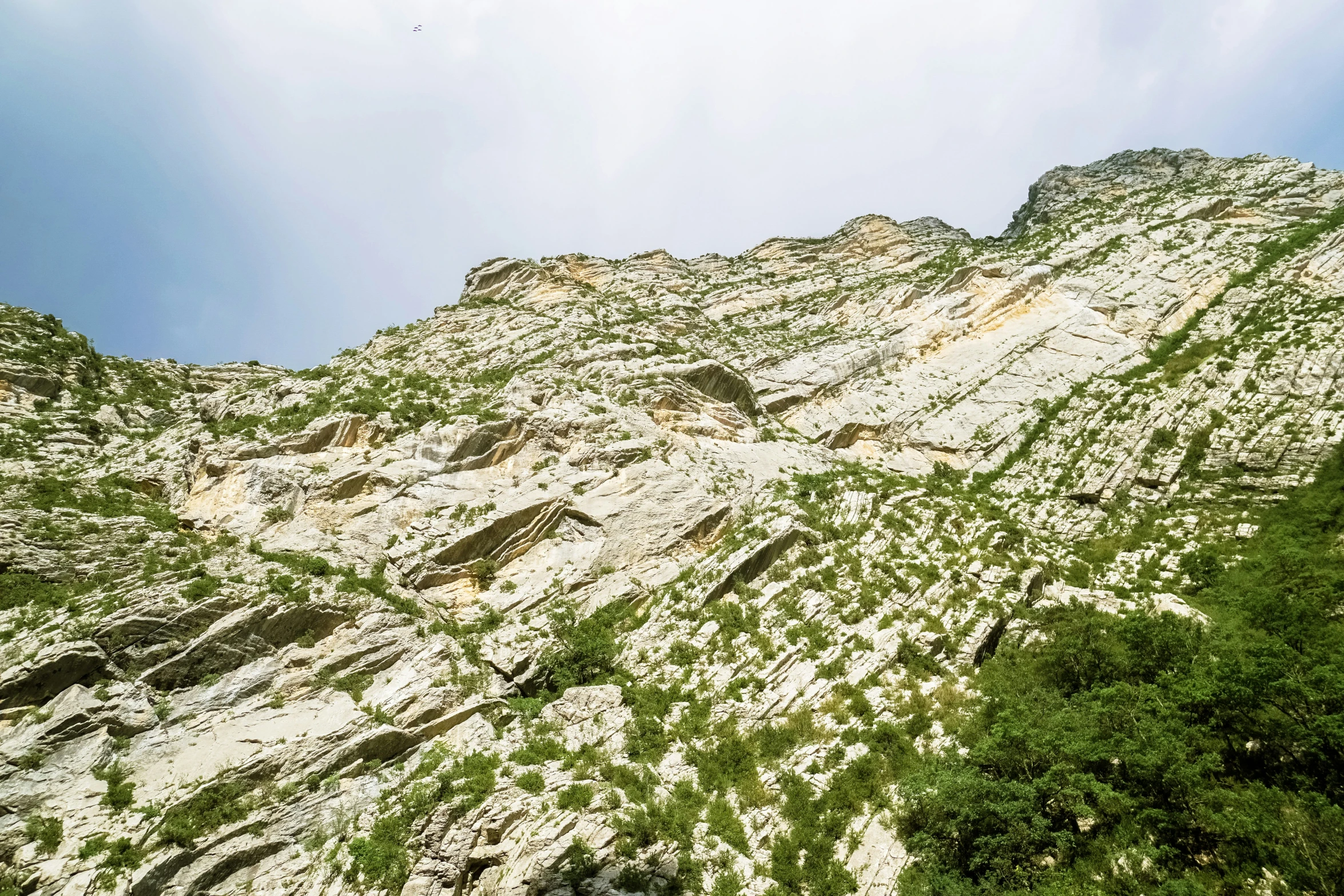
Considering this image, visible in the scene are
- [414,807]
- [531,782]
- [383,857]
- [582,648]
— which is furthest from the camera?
[582,648]

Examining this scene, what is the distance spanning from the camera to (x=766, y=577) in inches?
784

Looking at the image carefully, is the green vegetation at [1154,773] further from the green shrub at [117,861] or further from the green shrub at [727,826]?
the green shrub at [117,861]

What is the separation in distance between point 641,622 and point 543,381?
15.3 meters

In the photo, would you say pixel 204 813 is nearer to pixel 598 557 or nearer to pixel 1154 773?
pixel 598 557

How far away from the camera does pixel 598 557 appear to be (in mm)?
21141

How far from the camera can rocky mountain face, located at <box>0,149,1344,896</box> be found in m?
12.0

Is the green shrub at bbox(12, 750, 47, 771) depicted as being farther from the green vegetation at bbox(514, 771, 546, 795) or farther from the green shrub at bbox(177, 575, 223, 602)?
the green vegetation at bbox(514, 771, 546, 795)

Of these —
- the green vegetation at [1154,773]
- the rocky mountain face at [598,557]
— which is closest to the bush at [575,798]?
the rocky mountain face at [598,557]

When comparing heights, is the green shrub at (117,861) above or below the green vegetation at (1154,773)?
above

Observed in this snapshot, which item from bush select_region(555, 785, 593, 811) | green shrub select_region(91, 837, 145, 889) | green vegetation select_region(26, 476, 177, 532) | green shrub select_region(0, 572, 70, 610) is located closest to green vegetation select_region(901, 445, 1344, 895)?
bush select_region(555, 785, 593, 811)

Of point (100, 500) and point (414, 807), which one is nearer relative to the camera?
point (414, 807)

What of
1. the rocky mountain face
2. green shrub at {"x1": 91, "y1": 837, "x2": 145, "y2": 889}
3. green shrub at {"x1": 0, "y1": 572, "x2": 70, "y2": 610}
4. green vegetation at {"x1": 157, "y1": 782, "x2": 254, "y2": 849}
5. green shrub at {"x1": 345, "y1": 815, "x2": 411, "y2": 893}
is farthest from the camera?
green shrub at {"x1": 0, "y1": 572, "x2": 70, "y2": 610}

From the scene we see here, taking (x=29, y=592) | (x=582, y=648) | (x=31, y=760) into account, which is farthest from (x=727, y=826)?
(x=29, y=592)

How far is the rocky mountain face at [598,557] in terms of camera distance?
12.0 meters
